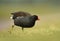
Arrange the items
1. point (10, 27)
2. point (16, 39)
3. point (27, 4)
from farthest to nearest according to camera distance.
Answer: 1. point (27, 4)
2. point (10, 27)
3. point (16, 39)

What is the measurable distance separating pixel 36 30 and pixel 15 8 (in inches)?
10.4

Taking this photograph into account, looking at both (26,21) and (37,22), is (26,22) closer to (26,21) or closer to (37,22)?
(26,21)

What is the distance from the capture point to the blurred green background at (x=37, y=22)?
1.38 m

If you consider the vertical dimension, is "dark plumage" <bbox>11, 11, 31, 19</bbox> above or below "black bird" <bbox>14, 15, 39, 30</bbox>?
above

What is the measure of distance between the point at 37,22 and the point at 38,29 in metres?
0.07

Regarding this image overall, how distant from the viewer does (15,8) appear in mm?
1581

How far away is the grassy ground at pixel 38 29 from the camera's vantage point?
4.49 feet

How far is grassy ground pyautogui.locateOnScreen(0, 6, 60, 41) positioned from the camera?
1369 millimetres

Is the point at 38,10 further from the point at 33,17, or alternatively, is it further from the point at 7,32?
the point at 7,32

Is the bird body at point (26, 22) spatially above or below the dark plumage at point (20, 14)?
below

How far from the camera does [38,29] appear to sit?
145cm

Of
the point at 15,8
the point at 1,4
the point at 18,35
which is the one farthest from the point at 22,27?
the point at 1,4

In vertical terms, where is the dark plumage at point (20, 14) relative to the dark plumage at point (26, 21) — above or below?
above

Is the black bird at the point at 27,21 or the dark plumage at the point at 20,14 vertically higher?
the dark plumage at the point at 20,14
